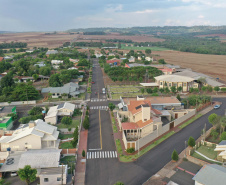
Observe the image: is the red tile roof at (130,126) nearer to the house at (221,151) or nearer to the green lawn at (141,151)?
the green lawn at (141,151)

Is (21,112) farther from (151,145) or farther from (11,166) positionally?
(151,145)

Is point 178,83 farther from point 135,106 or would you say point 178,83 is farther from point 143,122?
point 143,122

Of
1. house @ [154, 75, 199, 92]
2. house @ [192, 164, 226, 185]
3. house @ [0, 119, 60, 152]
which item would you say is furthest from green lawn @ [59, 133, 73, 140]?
house @ [154, 75, 199, 92]

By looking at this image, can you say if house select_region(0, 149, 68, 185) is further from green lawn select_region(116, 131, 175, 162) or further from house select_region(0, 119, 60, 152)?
green lawn select_region(116, 131, 175, 162)

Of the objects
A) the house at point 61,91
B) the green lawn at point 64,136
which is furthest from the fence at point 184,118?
the house at point 61,91

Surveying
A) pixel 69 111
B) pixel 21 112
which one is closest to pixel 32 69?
pixel 21 112

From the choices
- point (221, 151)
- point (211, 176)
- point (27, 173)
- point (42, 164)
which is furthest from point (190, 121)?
point (27, 173)
